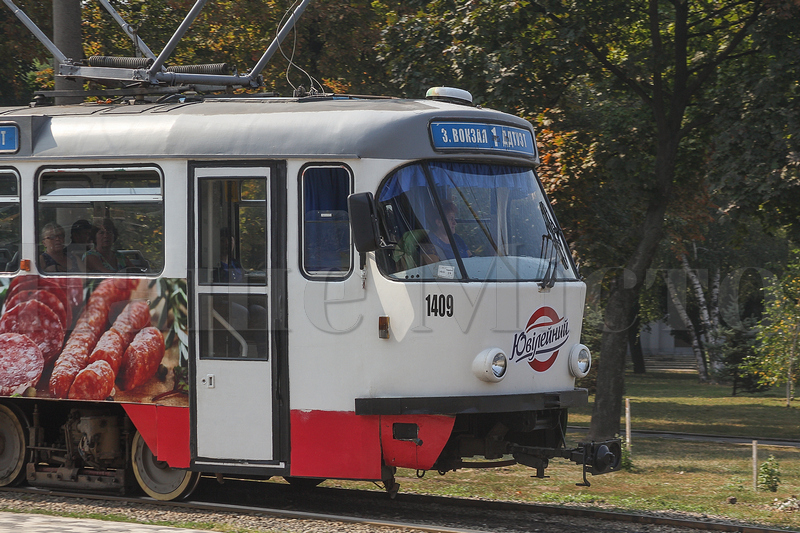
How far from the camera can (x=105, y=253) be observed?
360 inches

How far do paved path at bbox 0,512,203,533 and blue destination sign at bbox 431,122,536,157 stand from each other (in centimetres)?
381

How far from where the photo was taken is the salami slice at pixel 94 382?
9.02 m

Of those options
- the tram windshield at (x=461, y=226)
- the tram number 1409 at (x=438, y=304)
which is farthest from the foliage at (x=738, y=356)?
the tram number 1409 at (x=438, y=304)

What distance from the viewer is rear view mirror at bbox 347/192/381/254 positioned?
7953 mm

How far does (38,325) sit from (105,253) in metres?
0.95

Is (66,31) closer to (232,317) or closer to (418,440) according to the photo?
(232,317)

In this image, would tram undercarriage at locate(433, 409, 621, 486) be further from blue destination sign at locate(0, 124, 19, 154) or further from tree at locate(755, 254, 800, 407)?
tree at locate(755, 254, 800, 407)

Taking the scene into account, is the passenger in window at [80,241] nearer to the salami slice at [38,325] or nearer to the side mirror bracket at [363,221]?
the salami slice at [38,325]

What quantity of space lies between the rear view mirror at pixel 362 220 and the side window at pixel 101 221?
6.31ft

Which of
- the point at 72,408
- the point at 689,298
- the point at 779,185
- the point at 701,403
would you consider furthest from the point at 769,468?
the point at 689,298

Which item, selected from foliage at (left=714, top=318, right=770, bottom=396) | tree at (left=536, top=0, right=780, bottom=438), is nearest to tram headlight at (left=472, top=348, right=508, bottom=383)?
tree at (left=536, top=0, right=780, bottom=438)

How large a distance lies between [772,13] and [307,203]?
961 cm

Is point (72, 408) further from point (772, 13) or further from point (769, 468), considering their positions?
point (772, 13)

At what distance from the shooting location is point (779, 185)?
46.7 ft
